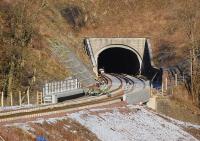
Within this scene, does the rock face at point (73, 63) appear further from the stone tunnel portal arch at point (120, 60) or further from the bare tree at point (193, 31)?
the bare tree at point (193, 31)

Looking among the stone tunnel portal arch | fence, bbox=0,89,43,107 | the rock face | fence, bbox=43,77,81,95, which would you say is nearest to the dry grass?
fence, bbox=0,89,43,107

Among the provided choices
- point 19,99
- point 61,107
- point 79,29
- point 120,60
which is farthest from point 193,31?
point 61,107

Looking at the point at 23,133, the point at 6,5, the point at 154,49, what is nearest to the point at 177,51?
the point at 154,49

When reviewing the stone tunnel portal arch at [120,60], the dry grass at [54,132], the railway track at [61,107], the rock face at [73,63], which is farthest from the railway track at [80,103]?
the stone tunnel portal arch at [120,60]

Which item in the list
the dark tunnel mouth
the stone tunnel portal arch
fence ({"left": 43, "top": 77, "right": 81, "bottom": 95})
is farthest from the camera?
the dark tunnel mouth

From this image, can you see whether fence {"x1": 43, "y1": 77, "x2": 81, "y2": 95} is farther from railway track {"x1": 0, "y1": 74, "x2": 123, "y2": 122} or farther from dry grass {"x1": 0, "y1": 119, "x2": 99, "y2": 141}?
dry grass {"x1": 0, "y1": 119, "x2": 99, "y2": 141}

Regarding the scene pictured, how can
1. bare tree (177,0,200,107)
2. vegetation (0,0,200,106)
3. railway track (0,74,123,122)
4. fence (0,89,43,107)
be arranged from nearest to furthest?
railway track (0,74,123,122) → fence (0,89,43,107) → vegetation (0,0,200,106) → bare tree (177,0,200,107)

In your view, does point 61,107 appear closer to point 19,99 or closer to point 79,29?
point 19,99

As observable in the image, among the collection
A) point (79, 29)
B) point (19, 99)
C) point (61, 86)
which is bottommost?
point (19, 99)
